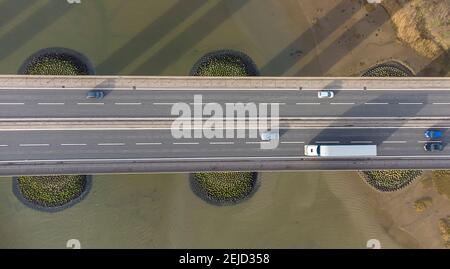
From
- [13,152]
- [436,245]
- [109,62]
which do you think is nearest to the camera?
[13,152]

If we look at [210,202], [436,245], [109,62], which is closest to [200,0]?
[109,62]

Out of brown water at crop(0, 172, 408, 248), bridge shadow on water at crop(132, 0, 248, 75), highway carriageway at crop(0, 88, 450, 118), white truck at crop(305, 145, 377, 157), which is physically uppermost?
bridge shadow on water at crop(132, 0, 248, 75)

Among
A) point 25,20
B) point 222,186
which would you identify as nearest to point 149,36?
point 25,20

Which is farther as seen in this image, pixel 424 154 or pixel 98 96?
pixel 424 154

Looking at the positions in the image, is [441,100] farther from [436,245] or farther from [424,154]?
[436,245]

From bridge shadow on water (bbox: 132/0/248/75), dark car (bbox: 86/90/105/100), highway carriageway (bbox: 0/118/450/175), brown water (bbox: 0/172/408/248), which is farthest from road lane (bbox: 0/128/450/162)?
bridge shadow on water (bbox: 132/0/248/75)

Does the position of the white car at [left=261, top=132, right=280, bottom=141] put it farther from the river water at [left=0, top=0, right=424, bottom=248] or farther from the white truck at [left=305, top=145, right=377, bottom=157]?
the river water at [left=0, top=0, right=424, bottom=248]
